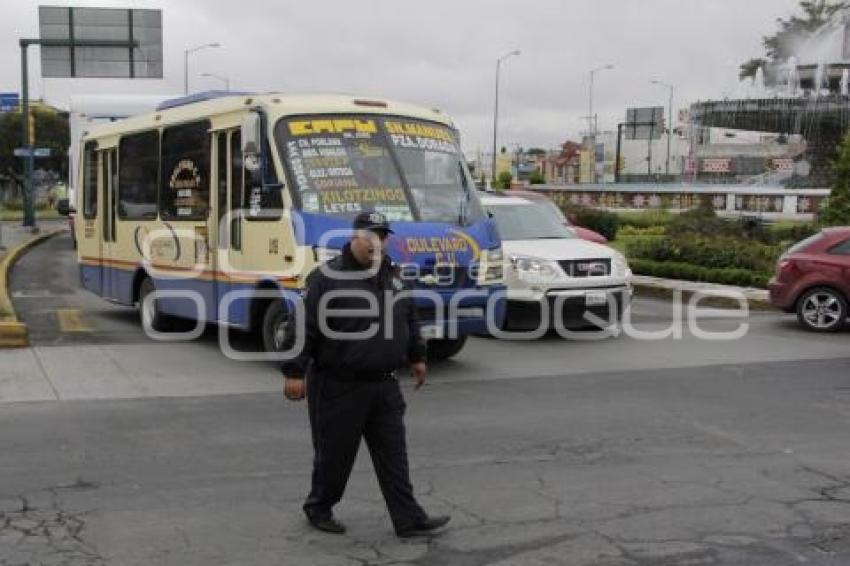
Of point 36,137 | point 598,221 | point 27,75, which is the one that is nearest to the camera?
point 598,221

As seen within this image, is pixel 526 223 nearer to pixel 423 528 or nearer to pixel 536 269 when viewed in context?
pixel 536 269

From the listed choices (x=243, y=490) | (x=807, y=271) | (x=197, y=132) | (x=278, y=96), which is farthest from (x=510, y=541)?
(x=807, y=271)

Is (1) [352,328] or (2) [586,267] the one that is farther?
(2) [586,267]

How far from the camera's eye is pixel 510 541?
5.34 metres

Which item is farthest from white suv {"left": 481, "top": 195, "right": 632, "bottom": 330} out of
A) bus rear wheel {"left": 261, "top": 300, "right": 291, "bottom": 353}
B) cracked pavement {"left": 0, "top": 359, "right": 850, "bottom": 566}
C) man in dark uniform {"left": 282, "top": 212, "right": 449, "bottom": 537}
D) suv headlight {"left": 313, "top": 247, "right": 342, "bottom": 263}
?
man in dark uniform {"left": 282, "top": 212, "right": 449, "bottom": 537}

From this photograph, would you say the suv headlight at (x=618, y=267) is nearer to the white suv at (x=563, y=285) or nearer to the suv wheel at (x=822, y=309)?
the white suv at (x=563, y=285)

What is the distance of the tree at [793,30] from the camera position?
82875 millimetres

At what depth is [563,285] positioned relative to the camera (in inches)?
488

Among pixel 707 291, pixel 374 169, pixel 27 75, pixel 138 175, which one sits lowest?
pixel 707 291

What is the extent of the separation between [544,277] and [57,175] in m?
60.7

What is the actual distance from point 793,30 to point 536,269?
80725mm

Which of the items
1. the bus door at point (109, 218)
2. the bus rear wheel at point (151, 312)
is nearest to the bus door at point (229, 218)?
the bus rear wheel at point (151, 312)

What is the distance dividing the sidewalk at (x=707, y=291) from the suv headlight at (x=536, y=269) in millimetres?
4930

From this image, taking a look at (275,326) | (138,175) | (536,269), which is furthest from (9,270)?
(536,269)
